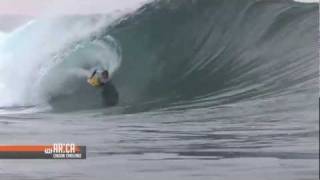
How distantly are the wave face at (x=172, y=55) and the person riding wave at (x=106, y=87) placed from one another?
41mm

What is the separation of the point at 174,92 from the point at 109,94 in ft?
1.38

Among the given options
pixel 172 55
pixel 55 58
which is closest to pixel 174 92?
pixel 172 55

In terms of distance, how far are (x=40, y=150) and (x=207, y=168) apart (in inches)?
42.1

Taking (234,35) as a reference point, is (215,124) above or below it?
below

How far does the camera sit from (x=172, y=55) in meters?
3.77

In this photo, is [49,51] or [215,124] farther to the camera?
[49,51]

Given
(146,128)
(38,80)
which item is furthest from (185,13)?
(38,80)

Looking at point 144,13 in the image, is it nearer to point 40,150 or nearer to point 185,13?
point 185,13

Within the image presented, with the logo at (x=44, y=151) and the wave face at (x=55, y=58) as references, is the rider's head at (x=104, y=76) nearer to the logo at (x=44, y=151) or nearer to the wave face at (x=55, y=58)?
the wave face at (x=55, y=58)

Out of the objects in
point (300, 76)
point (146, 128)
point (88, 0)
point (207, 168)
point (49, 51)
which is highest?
point (88, 0)

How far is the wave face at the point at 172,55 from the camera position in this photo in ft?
12.0

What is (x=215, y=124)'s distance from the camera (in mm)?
3717

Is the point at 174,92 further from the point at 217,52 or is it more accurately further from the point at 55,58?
the point at 55,58

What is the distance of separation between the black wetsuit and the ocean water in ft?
0.15
